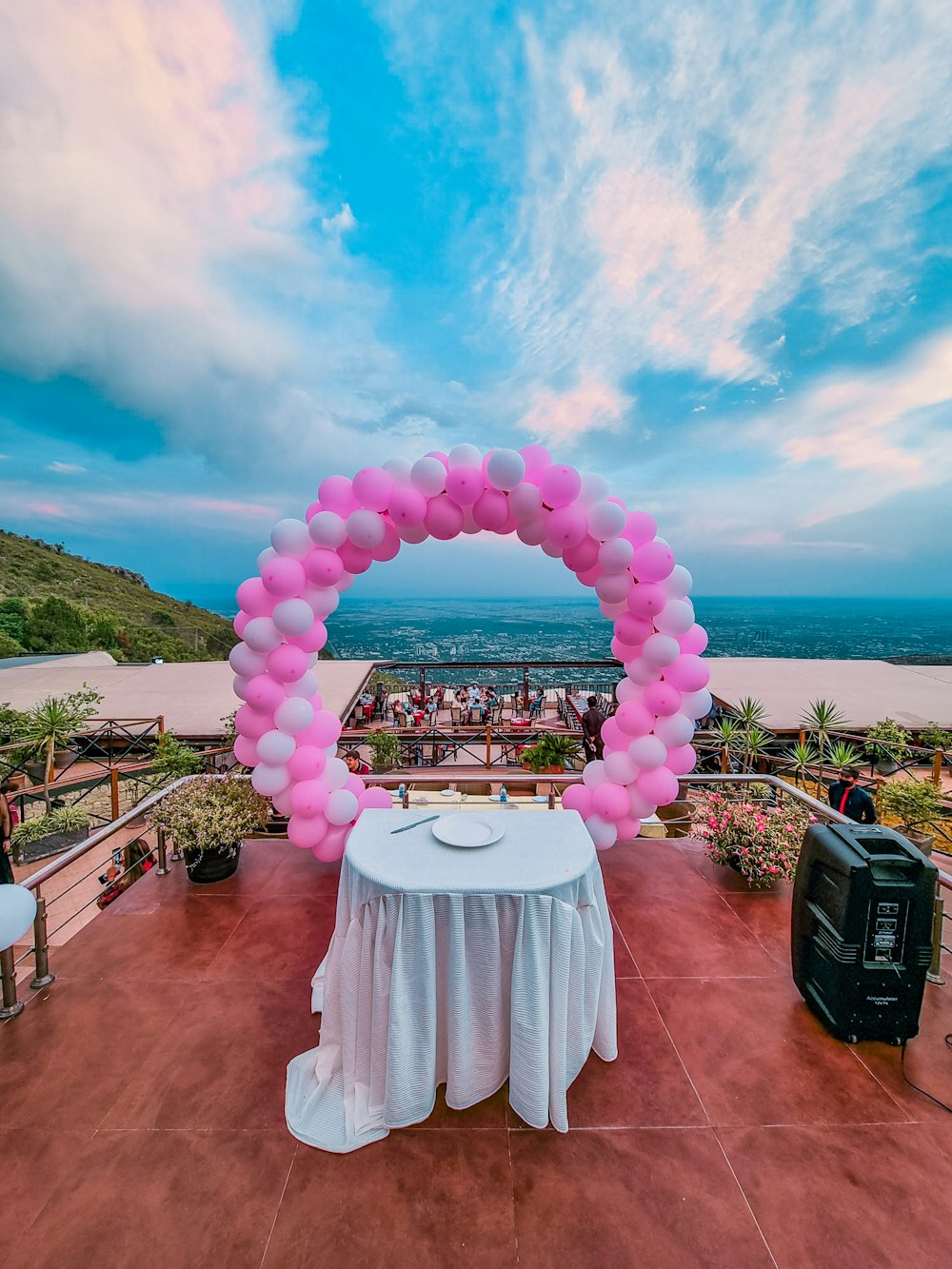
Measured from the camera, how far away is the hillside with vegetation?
20.5 m

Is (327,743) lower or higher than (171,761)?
higher

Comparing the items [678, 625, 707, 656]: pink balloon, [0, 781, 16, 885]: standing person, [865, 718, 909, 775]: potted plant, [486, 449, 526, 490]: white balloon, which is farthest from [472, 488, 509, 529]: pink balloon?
[865, 718, 909, 775]: potted plant

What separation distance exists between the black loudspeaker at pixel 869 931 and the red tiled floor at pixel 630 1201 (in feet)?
3.23

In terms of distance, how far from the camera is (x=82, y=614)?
22062 millimetres

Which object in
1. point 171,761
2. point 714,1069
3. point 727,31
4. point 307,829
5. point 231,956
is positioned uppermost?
point 727,31

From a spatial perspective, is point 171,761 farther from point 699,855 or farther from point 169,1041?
point 699,855

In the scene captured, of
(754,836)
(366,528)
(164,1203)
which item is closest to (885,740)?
(754,836)

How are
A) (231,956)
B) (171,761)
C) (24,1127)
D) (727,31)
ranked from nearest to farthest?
(24,1127) → (231,956) → (727,31) → (171,761)

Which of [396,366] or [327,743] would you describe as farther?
[396,366]

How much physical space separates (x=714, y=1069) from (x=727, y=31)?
39.2 ft

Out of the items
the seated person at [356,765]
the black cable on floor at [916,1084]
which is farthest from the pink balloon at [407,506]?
the seated person at [356,765]

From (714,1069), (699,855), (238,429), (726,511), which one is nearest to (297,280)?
(238,429)

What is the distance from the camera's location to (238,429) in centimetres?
2289

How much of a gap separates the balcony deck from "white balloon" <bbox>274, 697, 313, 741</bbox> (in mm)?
1367
